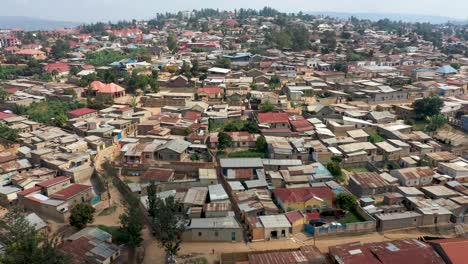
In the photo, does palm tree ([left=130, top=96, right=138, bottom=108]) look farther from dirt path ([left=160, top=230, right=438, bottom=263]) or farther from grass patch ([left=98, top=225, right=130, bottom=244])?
dirt path ([left=160, top=230, right=438, bottom=263])

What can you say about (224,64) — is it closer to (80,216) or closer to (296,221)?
(296,221)

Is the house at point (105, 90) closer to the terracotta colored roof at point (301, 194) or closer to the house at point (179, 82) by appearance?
the house at point (179, 82)

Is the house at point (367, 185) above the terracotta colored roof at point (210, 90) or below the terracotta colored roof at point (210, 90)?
below

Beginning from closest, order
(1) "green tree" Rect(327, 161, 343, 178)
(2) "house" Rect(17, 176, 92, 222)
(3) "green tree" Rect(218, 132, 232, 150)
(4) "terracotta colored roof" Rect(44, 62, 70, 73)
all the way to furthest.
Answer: (2) "house" Rect(17, 176, 92, 222)
(1) "green tree" Rect(327, 161, 343, 178)
(3) "green tree" Rect(218, 132, 232, 150)
(4) "terracotta colored roof" Rect(44, 62, 70, 73)

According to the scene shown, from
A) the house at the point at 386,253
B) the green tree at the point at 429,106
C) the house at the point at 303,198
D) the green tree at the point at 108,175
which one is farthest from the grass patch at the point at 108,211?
the green tree at the point at 429,106

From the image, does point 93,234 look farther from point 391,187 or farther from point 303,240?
point 391,187

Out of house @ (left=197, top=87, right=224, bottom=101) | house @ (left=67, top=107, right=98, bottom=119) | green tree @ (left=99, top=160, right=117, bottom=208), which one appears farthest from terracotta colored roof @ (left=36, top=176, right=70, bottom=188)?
house @ (left=197, top=87, right=224, bottom=101)

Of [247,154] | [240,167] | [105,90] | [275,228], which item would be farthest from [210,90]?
[275,228]
